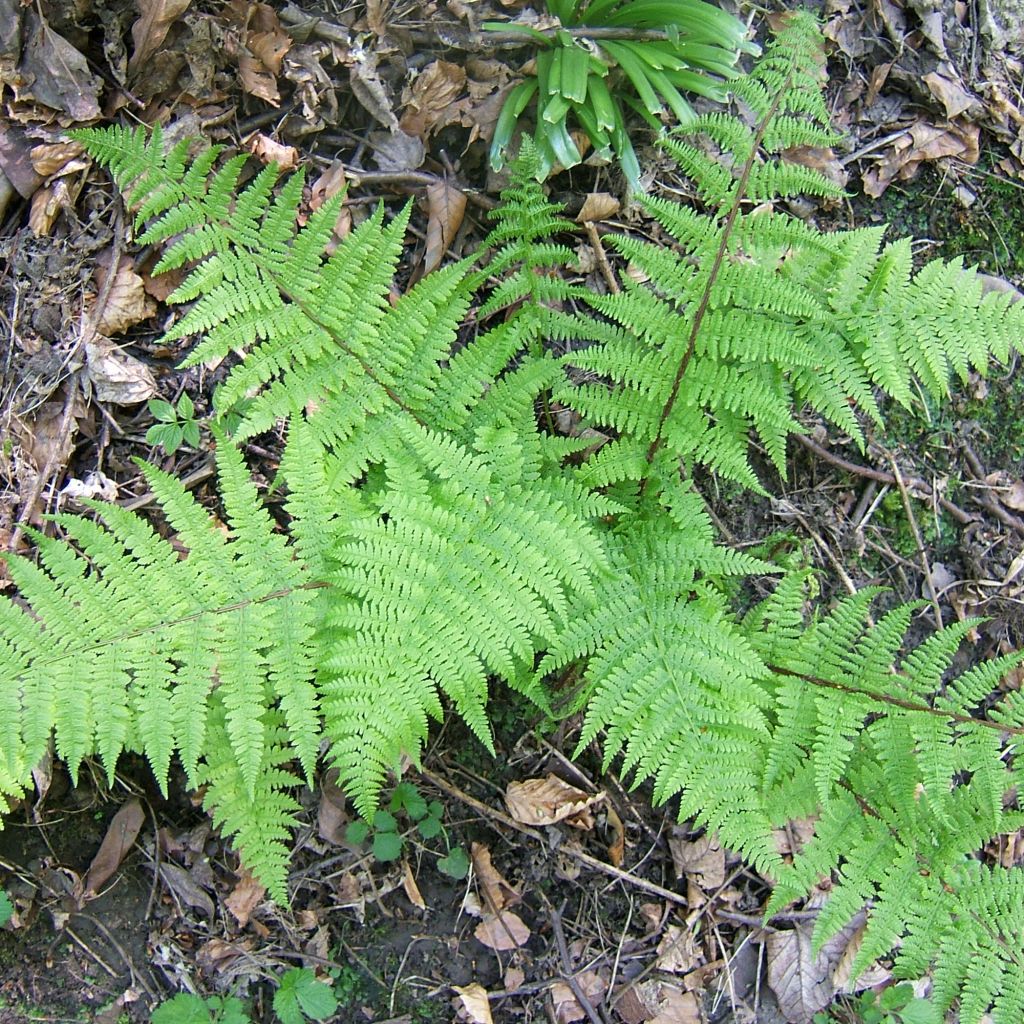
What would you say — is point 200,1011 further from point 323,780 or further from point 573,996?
point 573,996

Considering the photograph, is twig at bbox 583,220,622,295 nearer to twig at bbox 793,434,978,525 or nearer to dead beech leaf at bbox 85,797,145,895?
twig at bbox 793,434,978,525

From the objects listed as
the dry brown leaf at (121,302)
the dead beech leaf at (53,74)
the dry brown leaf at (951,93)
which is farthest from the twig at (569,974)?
the dry brown leaf at (951,93)

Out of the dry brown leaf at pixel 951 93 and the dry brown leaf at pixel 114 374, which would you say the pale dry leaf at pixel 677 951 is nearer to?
the dry brown leaf at pixel 114 374

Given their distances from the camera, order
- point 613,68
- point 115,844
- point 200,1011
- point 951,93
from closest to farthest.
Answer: point 200,1011 → point 115,844 → point 613,68 → point 951,93

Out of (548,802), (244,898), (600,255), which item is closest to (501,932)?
(548,802)

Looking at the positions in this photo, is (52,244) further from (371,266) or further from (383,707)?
(383,707)

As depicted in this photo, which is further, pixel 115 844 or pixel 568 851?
pixel 568 851
